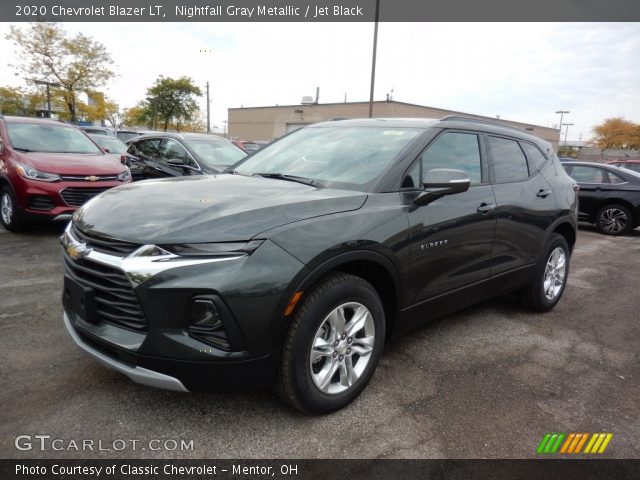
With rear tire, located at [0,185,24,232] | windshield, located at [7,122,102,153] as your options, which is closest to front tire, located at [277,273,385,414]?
rear tire, located at [0,185,24,232]

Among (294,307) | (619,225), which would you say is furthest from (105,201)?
(619,225)

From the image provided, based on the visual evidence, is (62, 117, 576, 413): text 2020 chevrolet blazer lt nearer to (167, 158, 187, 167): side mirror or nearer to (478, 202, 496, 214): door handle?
(478, 202, 496, 214): door handle

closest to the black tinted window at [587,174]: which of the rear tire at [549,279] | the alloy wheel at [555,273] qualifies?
the rear tire at [549,279]

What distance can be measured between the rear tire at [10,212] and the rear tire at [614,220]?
11359mm

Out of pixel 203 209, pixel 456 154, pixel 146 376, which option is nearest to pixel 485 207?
pixel 456 154

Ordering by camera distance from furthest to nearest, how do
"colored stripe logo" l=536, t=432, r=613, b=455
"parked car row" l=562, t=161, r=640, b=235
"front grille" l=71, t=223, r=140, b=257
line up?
"parked car row" l=562, t=161, r=640, b=235 < "colored stripe logo" l=536, t=432, r=613, b=455 < "front grille" l=71, t=223, r=140, b=257

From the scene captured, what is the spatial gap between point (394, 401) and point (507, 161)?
93.9 inches

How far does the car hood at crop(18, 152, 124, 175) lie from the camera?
6.28 metres

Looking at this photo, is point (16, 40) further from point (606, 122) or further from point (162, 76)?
point (606, 122)

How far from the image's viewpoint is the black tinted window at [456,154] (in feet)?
10.4

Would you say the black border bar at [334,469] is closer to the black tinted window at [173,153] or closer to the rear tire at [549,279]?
the rear tire at [549,279]

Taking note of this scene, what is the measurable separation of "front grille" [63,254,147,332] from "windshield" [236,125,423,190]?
54.3 inches

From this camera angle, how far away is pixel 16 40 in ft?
94.9
